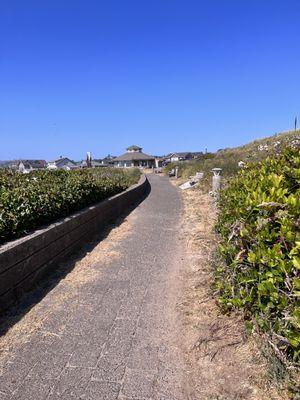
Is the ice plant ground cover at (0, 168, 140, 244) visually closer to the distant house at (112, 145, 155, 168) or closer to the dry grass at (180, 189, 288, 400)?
the dry grass at (180, 189, 288, 400)

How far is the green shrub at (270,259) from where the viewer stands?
2.46m

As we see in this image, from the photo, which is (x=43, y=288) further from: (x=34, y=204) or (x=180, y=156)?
(x=180, y=156)

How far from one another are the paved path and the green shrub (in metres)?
0.81

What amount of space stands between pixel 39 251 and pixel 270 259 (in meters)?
3.42

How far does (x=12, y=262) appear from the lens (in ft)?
14.2

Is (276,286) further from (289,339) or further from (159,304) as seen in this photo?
(159,304)

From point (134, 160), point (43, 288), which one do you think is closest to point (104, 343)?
point (43, 288)

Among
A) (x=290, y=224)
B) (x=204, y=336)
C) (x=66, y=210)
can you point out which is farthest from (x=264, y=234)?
(x=66, y=210)

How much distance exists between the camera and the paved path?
2977 mm

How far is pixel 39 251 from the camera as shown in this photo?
5.15 m

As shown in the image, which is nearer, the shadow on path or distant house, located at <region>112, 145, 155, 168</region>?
the shadow on path

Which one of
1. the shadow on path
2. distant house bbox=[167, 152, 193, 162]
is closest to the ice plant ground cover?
the shadow on path

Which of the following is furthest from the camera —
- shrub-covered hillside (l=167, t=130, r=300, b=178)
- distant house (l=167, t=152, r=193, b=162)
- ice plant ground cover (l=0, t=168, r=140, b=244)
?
distant house (l=167, t=152, r=193, b=162)

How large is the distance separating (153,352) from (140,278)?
6.60 feet
